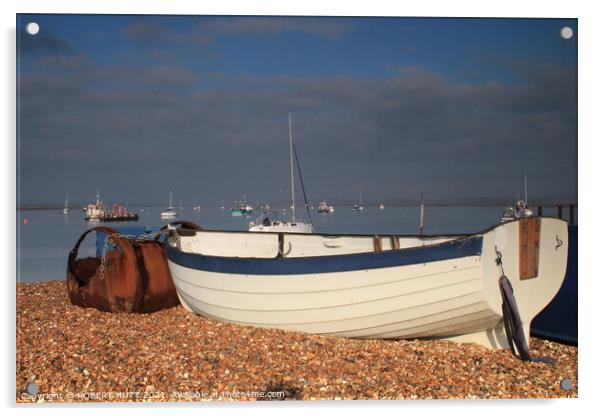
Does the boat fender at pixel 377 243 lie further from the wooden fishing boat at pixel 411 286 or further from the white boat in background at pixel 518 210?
the white boat in background at pixel 518 210

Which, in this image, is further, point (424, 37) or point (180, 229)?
point (180, 229)

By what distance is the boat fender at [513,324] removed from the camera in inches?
234

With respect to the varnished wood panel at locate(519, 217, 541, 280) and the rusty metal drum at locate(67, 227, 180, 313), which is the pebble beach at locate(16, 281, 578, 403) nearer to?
the varnished wood panel at locate(519, 217, 541, 280)

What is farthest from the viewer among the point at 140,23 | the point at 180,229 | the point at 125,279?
the point at 180,229

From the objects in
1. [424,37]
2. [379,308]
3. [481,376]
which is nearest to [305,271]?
[379,308]

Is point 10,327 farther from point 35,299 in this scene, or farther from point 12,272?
point 35,299

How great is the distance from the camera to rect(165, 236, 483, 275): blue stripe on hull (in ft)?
19.6

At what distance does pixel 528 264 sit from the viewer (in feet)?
20.2

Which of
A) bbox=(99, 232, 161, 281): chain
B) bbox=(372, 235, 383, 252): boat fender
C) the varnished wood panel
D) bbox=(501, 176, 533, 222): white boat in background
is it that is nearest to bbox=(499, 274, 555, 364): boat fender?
the varnished wood panel

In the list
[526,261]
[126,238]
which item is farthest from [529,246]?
[126,238]

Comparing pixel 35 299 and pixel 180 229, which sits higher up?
pixel 180 229

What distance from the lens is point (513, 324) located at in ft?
19.9

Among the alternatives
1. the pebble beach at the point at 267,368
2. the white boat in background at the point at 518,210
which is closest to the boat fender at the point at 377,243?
the pebble beach at the point at 267,368

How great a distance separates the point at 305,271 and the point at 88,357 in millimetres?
2454
